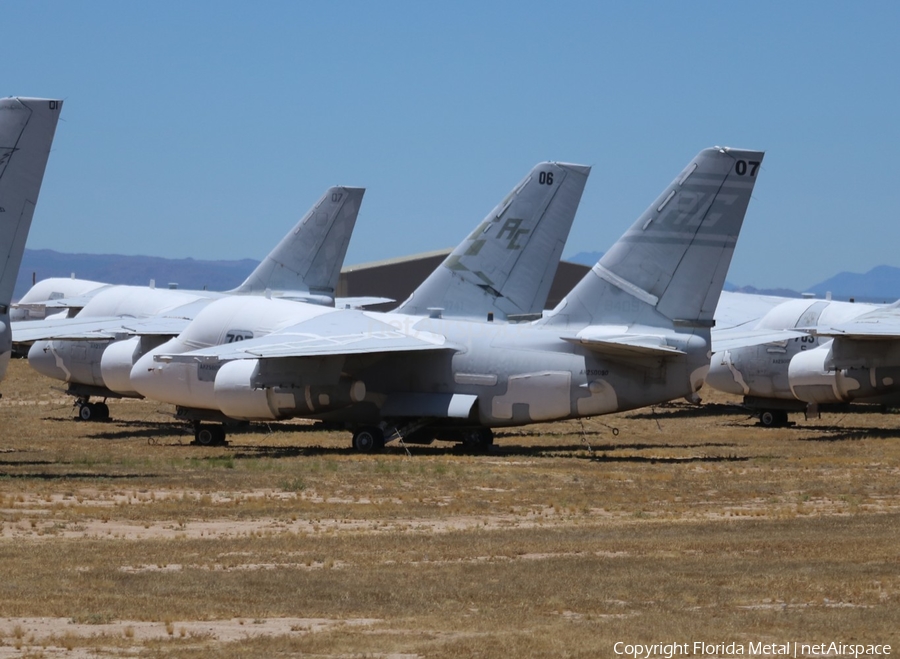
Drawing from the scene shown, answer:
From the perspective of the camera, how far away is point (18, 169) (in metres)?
22.4

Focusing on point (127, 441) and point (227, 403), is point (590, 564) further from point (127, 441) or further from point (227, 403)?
point (127, 441)

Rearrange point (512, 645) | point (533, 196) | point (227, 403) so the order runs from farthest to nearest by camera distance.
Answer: point (533, 196) → point (227, 403) → point (512, 645)

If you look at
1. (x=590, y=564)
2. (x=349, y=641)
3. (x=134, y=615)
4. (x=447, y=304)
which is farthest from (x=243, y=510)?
(x=447, y=304)

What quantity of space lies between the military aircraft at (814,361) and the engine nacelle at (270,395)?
40.6ft

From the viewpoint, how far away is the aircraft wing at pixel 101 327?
35875 mm

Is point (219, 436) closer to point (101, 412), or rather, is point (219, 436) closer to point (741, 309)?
point (101, 412)

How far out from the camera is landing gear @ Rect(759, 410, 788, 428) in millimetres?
42719

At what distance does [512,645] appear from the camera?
1134 centimetres

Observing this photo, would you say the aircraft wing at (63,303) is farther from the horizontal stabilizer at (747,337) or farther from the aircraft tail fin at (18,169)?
the aircraft tail fin at (18,169)

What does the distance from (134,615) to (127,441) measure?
22889 millimetres

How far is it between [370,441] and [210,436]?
4.78 m

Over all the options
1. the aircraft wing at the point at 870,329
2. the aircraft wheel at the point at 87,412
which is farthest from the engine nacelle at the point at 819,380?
the aircraft wheel at the point at 87,412

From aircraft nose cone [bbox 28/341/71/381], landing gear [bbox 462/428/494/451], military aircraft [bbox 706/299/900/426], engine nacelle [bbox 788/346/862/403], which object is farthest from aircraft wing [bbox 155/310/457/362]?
engine nacelle [bbox 788/346/862/403]

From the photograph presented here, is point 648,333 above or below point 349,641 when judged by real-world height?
above
